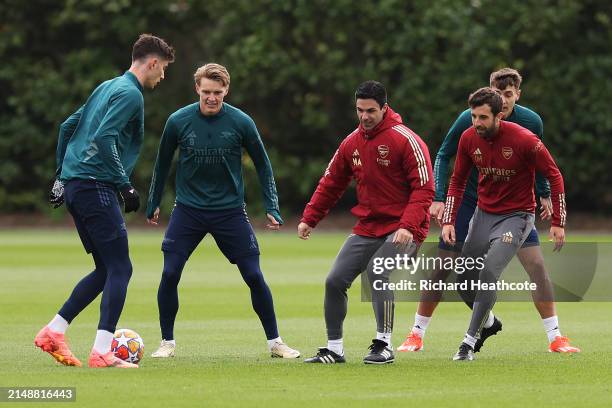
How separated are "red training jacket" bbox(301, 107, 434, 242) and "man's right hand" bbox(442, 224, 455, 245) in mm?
577

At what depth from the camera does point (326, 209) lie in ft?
34.3

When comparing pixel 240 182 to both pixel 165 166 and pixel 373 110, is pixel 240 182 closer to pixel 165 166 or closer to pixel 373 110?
pixel 165 166

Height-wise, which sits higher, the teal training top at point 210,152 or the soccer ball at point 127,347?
the teal training top at point 210,152

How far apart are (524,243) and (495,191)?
0.76m

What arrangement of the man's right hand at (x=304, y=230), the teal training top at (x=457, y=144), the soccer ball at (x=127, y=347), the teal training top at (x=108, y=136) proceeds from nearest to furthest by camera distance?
the teal training top at (x=108, y=136), the soccer ball at (x=127, y=347), the man's right hand at (x=304, y=230), the teal training top at (x=457, y=144)

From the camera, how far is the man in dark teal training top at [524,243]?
36.9 feet

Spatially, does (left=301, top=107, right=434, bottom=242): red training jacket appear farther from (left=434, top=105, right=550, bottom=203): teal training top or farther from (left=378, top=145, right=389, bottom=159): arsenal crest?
(left=434, top=105, right=550, bottom=203): teal training top

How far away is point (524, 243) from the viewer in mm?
11375

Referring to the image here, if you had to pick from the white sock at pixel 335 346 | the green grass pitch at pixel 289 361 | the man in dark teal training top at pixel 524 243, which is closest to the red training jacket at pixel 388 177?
the white sock at pixel 335 346

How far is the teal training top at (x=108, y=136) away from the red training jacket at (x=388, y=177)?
1416mm

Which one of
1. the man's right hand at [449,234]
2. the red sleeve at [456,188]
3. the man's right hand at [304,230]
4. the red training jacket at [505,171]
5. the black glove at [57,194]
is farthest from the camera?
the red sleeve at [456,188]

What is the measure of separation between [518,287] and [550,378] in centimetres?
436

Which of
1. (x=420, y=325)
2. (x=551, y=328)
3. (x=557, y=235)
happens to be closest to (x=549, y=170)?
(x=557, y=235)

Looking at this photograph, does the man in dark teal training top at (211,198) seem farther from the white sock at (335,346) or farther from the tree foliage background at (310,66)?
the tree foliage background at (310,66)
